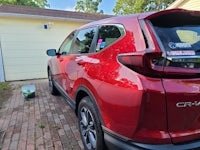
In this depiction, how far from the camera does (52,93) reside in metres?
5.47

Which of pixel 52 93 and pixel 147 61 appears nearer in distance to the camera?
pixel 147 61

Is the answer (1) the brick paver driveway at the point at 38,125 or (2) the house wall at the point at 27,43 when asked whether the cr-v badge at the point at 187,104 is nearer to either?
(1) the brick paver driveway at the point at 38,125

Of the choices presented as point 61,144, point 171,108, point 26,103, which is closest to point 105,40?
point 171,108

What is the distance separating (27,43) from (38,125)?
17.1 feet

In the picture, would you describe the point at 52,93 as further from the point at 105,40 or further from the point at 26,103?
the point at 105,40

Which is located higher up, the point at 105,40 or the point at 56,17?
the point at 56,17

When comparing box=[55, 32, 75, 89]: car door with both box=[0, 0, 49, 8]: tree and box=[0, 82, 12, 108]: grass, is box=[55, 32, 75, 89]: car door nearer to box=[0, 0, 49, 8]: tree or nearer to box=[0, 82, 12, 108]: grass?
box=[0, 82, 12, 108]: grass

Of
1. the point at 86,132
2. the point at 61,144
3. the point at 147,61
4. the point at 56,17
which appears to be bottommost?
the point at 61,144

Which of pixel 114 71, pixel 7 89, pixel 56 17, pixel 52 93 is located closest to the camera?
pixel 114 71

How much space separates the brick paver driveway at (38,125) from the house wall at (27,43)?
3.05m

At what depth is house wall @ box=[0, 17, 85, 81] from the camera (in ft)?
24.7

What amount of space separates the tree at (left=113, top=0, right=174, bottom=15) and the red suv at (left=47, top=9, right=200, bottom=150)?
22809mm

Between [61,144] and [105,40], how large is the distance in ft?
5.43

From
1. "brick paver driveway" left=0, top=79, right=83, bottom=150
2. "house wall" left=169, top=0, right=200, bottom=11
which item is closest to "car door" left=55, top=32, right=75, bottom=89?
"brick paver driveway" left=0, top=79, right=83, bottom=150
